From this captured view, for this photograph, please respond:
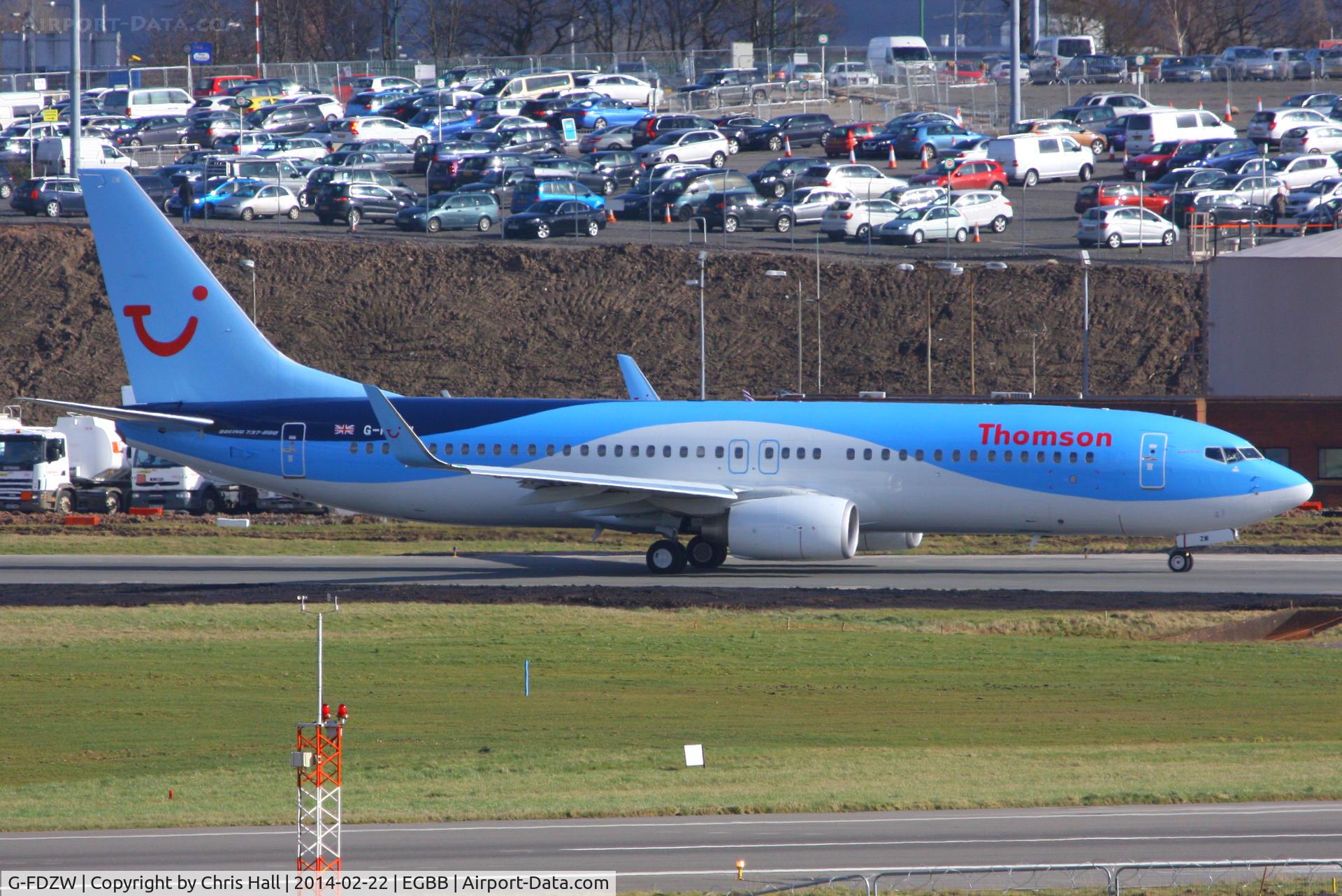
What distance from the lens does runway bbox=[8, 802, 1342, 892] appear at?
16281 millimetres

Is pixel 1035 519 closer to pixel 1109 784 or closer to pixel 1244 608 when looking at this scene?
pixel 1244 608

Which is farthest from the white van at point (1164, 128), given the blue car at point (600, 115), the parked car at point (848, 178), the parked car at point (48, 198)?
the parked car at point (48, 198)

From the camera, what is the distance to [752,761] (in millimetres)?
21922

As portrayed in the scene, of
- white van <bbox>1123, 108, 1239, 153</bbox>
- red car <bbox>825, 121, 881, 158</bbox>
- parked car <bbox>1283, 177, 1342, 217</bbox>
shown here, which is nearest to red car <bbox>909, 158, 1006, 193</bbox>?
red car <bbox>825, 121, 881, 158</bbox>

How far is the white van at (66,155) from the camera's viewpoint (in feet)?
300

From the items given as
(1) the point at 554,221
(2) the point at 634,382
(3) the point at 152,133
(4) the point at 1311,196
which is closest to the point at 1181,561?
(2) the point at 634,382

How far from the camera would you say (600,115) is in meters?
108

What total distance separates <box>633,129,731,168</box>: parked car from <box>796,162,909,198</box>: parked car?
9.97 m

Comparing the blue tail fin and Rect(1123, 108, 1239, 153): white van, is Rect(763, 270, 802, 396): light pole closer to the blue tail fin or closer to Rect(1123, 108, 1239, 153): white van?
the blue tail fin

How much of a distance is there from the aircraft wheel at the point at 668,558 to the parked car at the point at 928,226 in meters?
44.1

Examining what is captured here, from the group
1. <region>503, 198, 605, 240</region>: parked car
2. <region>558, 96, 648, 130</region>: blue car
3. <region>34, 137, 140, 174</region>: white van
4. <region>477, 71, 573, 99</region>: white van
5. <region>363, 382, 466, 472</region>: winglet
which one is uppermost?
<region>477, 71, 573, 99</region>: white van

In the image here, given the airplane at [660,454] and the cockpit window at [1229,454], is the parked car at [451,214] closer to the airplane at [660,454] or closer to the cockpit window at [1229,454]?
the airplane at [660,454]

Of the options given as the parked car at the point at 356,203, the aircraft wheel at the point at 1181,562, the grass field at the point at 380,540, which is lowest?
the grass field at the point at 380,540

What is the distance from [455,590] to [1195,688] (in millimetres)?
15918
